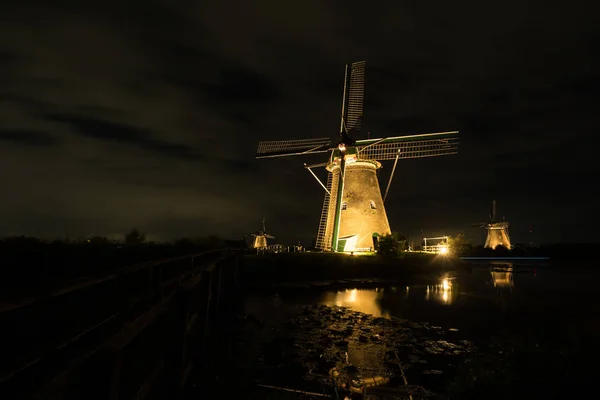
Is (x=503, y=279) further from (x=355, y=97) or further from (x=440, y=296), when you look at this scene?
(x=355, y=97)

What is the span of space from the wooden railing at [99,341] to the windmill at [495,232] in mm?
99302

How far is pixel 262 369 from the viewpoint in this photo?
7941 millimetres

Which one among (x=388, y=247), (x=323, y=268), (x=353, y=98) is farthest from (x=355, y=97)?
(x=323, y=268)

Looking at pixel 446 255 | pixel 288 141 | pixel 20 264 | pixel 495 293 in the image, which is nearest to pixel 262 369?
pixel 20 264

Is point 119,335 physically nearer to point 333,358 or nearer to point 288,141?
point 333,358

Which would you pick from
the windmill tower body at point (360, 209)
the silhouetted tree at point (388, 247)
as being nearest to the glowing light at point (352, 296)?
the silhouetted tree at point (388, 247)

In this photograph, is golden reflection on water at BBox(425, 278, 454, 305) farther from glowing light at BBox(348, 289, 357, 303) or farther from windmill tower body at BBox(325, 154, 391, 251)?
windmill tower body at BBox(325, 154, 391, 251)

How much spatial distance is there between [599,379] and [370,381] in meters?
4.01

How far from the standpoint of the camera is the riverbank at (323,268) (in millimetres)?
27344

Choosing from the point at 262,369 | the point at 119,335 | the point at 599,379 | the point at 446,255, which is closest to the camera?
the point at 119,335

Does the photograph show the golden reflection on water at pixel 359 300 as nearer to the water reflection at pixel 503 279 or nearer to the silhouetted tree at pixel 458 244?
the water reflection at pixel 503 279

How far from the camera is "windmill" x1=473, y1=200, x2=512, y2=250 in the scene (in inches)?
3661

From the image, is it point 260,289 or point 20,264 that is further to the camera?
point 260,289

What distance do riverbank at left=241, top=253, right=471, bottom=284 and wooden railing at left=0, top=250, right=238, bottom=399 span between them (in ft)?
48.1
